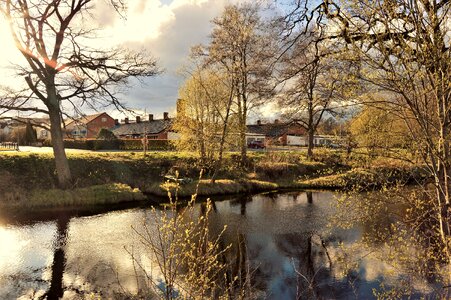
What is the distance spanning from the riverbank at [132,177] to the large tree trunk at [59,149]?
62cm

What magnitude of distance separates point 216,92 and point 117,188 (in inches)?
384

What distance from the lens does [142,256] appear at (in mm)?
10492

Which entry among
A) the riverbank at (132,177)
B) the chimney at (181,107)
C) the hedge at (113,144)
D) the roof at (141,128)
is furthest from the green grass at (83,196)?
the roof at (141,128)

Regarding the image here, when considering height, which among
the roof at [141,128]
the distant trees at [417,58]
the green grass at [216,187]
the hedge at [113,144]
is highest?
the roof at [141,128]

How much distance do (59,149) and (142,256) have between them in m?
10.4

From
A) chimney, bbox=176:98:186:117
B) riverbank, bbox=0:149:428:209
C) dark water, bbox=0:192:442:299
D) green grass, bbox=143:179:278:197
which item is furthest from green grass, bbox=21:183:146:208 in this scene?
chimney, bbox=176:98:186:117

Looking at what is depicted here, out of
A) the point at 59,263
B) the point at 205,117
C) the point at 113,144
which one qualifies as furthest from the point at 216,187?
the point at 113,144

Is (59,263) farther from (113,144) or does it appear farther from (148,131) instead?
(148,131)

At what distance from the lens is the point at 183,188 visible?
70.1ft

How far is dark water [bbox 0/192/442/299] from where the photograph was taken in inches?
334

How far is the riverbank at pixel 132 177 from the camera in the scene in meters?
17.6

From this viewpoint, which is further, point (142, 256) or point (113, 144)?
point (113, 144)

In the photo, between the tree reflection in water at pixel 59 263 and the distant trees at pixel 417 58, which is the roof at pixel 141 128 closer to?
the tree reflection in water at pixel 59 263

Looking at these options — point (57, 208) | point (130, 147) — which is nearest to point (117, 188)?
point (57, 208)
